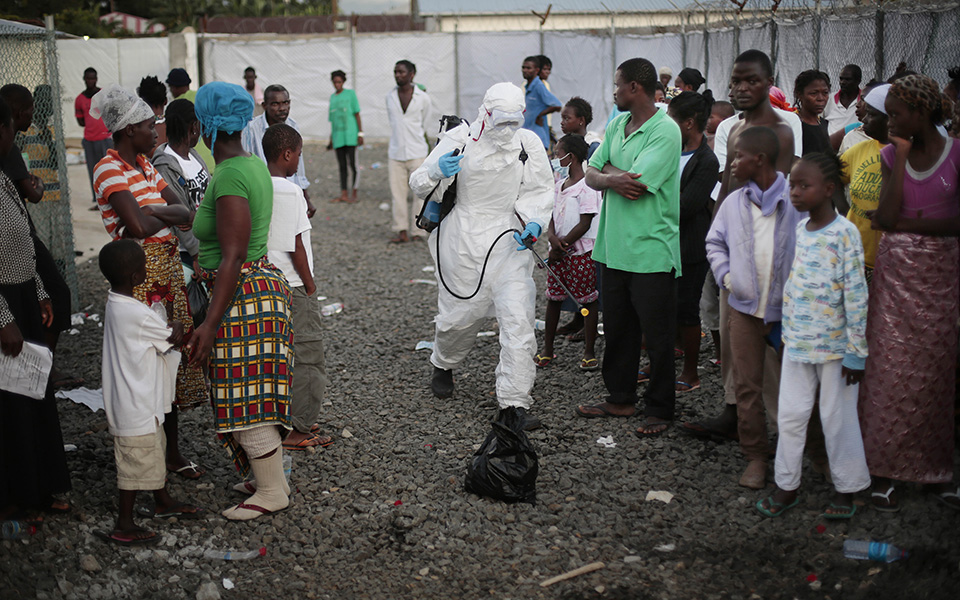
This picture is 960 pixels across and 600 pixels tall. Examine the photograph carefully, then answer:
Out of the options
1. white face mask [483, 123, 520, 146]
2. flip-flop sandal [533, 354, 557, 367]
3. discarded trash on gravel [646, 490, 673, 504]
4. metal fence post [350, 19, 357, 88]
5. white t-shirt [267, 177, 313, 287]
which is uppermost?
metal fence post [350, 19, 357, 88]

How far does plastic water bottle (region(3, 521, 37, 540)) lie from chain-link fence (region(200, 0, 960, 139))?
23.1ft

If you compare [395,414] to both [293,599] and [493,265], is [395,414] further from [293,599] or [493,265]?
[293,599]

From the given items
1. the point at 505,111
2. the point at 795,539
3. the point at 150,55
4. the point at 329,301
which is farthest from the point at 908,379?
the point at 150,55

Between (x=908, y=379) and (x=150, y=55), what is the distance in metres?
21.8

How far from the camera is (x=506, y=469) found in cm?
432

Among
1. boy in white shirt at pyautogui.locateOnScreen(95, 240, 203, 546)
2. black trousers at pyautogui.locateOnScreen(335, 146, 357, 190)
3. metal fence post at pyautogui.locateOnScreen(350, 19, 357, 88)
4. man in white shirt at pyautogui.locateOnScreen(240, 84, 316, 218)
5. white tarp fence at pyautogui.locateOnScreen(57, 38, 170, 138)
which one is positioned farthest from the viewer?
metal fence post at pyautogui.locateOnScreen(350, 19, 357, 88)

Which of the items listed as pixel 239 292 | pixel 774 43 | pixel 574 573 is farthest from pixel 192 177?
pixel 774 43

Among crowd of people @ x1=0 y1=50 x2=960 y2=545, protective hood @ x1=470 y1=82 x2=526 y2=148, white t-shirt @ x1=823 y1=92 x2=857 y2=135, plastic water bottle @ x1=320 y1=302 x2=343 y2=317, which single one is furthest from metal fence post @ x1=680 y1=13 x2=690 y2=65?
protective hood @ x1=470 y1=82 x2=526 y2=148

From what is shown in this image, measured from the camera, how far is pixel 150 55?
21.8m

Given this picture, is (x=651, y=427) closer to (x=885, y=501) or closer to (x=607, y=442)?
(x=607, y=442)

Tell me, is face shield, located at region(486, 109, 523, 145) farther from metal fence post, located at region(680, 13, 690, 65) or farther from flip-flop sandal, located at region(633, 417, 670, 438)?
metal fence post, located at region(680, 13, 690, 65)

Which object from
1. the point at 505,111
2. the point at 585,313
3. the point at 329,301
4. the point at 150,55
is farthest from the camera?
the point at 150,55

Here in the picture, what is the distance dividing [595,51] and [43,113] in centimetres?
1192

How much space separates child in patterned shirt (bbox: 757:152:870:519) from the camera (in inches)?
149
